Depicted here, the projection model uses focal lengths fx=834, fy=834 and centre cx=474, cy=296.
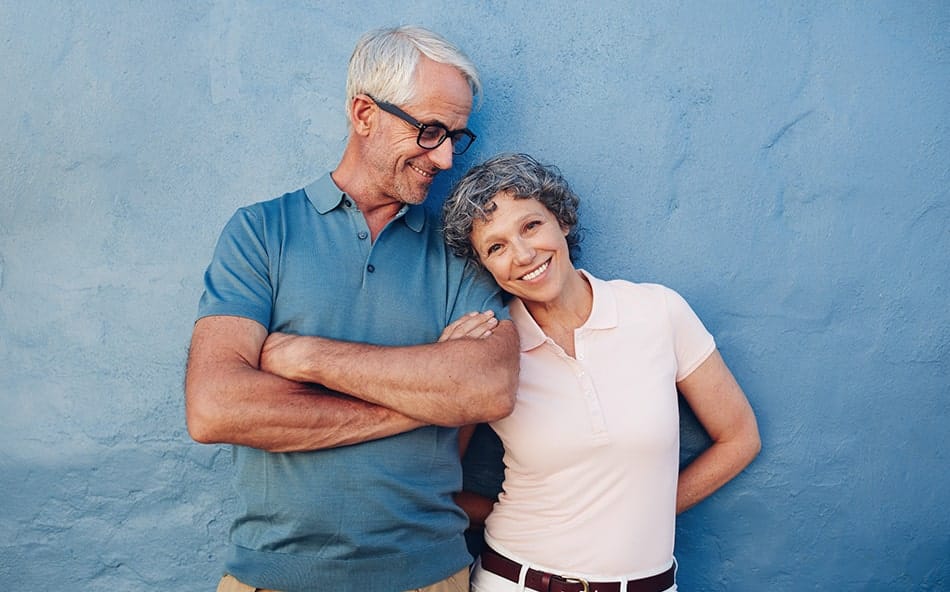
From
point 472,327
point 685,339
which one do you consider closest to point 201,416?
point 472,327

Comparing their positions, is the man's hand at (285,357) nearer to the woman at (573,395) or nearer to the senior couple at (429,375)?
the senior couple at (429,375)

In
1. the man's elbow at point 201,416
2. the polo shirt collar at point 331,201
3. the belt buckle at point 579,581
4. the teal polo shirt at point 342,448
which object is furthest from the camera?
the polo shirt collar at point 331,201

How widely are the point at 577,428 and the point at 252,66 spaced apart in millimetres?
1541

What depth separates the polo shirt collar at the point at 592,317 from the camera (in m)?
2.41

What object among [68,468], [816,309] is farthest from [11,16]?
[816,309]

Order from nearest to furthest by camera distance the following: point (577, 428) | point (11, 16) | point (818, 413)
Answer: point (577, 428), point (11, 16), point (818, 413)

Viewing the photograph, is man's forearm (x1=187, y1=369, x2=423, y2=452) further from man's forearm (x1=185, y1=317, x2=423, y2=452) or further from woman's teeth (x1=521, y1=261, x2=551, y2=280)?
woman's teeth (x1=521, y1=261, x2=551, y2=280)

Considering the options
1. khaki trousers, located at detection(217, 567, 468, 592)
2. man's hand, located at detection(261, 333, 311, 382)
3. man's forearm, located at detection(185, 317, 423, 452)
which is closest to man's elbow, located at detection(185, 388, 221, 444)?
man's forearm, located at detection(185, 317, 423, 452)

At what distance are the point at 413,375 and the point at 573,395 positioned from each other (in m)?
0.53

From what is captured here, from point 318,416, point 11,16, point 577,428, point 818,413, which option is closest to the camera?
point 318,416

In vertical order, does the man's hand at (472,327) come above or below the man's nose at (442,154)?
below

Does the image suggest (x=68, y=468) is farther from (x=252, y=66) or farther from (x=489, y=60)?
(x=489, y=60)

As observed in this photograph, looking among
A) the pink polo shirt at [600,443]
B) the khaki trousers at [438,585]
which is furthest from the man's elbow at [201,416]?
the pink polo shirt at [600,443]

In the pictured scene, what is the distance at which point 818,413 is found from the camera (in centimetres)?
279
